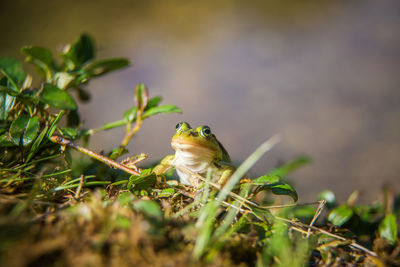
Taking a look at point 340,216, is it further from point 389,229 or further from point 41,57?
point 41,57

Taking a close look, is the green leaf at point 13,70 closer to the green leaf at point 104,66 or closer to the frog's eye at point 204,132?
the green leaf at point 104,66

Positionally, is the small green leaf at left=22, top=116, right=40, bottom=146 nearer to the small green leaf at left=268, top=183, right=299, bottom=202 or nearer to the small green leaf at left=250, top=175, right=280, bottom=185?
the small green leaf at left=250, top=175, right=280, bottom=185

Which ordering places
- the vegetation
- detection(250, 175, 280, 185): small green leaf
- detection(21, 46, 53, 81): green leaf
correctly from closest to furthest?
the vegetation
detection(250, 175, 280, 185): small green leaf
detection(21, 46, 53, 81): green leaf

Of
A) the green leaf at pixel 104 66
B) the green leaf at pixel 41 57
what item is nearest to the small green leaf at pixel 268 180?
the green leaf at pixel 104 66

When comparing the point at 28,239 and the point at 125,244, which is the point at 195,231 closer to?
the point at 125,244

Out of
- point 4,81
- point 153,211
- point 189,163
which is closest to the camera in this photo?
point 153,211

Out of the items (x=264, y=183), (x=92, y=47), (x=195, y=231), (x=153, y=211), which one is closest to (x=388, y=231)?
(x=264, y=183)

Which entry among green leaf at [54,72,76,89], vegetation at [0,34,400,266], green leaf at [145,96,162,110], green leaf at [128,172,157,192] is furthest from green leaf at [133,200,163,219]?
green leaf at [54,72,76,89]
